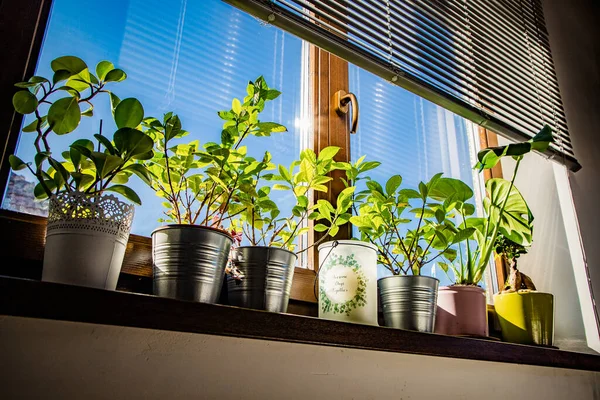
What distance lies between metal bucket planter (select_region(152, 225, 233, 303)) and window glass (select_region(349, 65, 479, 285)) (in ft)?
2.15

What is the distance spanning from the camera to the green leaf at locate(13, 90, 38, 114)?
695mm

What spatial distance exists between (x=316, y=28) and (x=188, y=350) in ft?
2.59

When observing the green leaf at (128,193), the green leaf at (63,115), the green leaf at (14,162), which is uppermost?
the green leaf at (63,115)

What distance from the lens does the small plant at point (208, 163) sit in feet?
2.76

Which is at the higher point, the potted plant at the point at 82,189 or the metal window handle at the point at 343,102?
the metal window handle at the point at 343,102

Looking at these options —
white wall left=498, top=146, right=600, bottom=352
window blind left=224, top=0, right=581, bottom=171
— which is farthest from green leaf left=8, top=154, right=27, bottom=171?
white wall left=498, top=146, right=600, bottom=352

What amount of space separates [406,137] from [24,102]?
1155mm

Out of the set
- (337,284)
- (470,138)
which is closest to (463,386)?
(337,284)

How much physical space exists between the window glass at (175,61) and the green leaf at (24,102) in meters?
0.16

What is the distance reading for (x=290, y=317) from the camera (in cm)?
72

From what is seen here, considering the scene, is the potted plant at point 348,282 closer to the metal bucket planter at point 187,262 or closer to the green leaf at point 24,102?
the metal bucket planter at point 187,262

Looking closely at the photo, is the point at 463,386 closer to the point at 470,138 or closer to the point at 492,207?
the point at 492,207

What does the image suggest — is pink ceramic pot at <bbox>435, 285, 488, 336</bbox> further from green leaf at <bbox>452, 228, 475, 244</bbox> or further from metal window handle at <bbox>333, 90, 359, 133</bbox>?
metal window handle at <bbox>333, 90, 359, 133</bbox>

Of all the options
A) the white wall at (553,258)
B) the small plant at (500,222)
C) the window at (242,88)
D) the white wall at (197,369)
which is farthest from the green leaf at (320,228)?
the white wall at (553,258)
